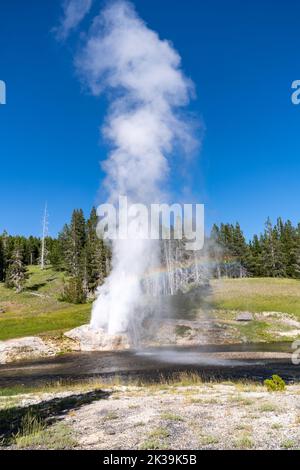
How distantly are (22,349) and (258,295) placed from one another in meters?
54.1

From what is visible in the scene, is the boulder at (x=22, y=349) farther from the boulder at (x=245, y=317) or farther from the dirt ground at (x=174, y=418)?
the boulder at (x=245, y=317)

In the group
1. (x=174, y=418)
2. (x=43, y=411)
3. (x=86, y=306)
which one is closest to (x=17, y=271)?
(x=86, y=306)

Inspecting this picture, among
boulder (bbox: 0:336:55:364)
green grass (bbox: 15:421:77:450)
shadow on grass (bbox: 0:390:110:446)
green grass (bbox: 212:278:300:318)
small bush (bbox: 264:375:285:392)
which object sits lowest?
boulder (bbox: 0:336:55:364)

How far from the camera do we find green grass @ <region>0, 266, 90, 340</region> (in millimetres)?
65938

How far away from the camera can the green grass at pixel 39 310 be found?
6594 centimetres

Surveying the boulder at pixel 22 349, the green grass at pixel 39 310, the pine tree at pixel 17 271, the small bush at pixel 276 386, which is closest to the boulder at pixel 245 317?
the green grass at pixel 39 310

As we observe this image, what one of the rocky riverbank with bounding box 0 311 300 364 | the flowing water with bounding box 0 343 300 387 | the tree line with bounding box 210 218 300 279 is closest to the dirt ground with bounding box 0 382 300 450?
the flowing water with bounding box 0 343 300 387

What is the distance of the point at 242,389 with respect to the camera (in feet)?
89.1

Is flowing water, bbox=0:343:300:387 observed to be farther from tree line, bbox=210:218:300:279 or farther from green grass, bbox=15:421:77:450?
tree line, bbox=210:218:300:279

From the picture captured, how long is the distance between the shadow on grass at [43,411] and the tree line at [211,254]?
3337 inches

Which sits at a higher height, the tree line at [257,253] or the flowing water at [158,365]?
the tree line at [257,253]

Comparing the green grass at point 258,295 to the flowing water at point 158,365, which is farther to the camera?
the green grass at point 258,295

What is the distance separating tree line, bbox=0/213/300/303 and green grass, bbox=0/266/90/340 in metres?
Result: 4.79
